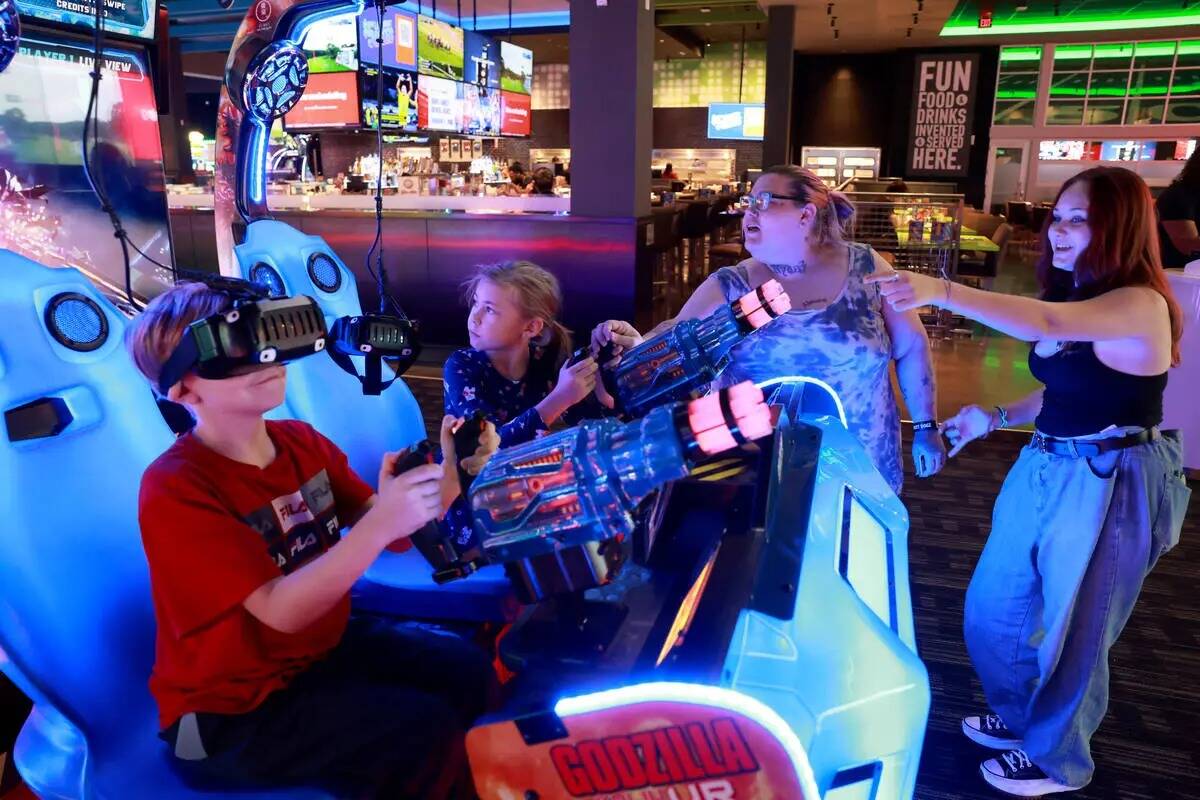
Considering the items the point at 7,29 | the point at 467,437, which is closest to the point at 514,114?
the point at 7,29

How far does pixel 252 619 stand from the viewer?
4.09ft

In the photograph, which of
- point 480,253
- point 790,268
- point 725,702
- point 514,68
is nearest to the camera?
point 725,702

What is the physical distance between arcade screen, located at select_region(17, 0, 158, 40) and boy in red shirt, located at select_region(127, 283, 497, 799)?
7.68ft

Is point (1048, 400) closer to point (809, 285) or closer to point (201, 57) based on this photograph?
point (809, 285)

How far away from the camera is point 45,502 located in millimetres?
1347

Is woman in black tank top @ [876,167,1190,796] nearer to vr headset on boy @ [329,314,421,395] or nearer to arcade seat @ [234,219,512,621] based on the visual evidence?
vr headset on boy @ [329,314,421,395]

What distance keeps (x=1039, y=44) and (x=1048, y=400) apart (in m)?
14.6

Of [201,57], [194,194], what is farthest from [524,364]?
[201,57]

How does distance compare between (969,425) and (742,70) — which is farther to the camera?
(742,70)

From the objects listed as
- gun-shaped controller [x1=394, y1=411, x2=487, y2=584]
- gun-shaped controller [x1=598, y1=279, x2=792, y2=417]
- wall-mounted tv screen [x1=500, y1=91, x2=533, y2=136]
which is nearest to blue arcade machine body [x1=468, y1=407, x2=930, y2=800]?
gun-shaped controller [x1=394, y1=411, x2=487, y2=584]

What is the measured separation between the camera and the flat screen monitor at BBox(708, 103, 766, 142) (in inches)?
585

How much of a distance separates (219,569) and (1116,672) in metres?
2.53

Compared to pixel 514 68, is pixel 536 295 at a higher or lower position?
lower

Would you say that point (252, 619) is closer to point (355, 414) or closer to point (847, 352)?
point (355, 414)
